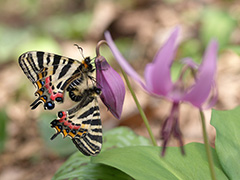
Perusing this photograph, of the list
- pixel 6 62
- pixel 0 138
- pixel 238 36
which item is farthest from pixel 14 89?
pixel 238 36

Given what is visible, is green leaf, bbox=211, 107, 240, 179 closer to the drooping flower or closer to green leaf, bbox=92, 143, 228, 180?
green leaf, bbox=92, 143, 228, 180

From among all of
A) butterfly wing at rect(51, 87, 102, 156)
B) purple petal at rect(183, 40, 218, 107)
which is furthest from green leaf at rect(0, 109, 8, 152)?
purple petal at rect(183, 40, 218, 107)

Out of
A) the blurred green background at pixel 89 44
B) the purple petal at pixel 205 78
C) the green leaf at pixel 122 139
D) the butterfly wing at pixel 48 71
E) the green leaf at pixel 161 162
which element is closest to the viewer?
the purple petal at pixel 205 78

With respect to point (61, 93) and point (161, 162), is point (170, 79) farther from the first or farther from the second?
point (61, 93)

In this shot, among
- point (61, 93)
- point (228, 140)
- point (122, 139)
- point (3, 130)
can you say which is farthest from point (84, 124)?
point (3, 130)

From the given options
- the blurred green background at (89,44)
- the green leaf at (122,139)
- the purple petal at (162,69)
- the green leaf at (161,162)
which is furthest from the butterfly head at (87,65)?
the blurred green background at (89,44)

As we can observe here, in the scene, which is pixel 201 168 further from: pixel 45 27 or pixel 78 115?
pixel 45 27

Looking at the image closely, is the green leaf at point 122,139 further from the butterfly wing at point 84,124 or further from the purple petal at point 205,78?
the purple petal at point 205,78
